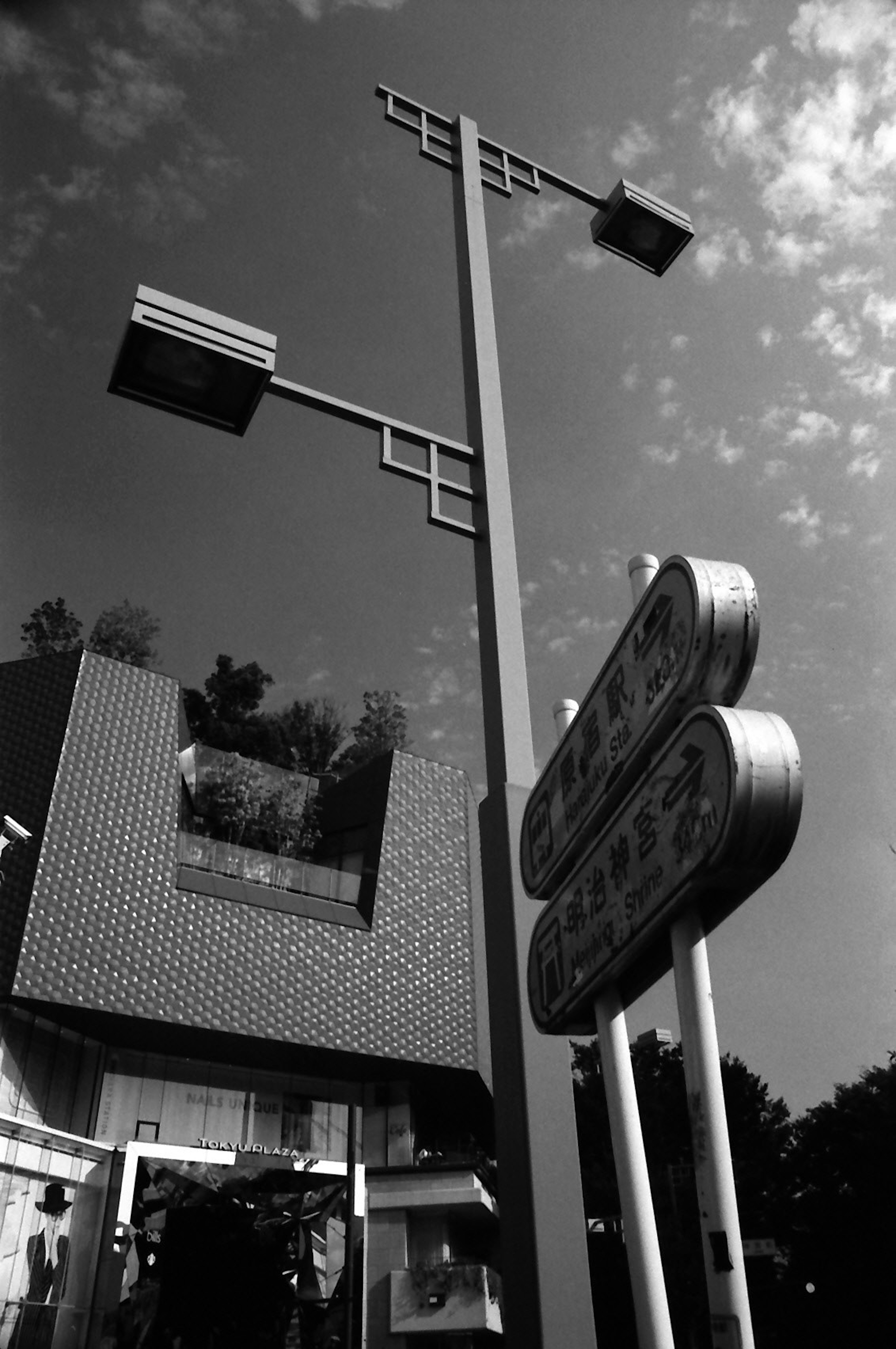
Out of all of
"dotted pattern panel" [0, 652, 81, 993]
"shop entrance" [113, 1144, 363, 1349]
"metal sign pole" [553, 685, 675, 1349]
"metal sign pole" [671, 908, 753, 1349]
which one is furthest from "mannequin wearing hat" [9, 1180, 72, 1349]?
"metal sign pole" [671, 908, 753, 1349]

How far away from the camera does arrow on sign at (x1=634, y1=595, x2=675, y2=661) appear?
2.69 meters

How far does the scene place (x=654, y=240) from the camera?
19.3ft

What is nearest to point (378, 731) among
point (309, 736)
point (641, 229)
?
point (309, 736)

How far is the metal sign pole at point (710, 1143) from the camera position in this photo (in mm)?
2191

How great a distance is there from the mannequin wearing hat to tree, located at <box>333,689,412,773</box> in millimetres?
16985

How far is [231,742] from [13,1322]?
1839cm

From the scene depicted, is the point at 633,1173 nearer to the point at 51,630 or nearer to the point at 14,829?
the point at 14,829

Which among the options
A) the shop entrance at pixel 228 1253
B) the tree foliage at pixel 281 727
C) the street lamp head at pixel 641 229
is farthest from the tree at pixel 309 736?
the street lamp head at pixel 641 229

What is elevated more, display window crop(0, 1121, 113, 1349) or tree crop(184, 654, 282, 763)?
tree crop(184, 654, 282, 763)

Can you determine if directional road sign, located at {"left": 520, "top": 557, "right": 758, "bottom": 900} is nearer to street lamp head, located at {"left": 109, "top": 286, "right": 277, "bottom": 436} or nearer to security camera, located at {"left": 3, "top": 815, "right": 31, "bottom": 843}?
street lamp head, located at {"left": 109, "top": 286, "right": 277, "bottom": 436}

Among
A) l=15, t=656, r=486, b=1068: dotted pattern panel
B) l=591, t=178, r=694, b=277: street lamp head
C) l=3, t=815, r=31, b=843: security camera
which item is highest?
l=15, t=656, r=486, b=1068: dotted pattern panel

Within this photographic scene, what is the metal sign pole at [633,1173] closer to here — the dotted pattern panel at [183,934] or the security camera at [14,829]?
the security camera at [14,829]

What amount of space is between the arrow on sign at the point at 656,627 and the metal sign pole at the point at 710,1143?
0.68m

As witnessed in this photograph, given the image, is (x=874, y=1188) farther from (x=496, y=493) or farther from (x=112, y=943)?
(x=496, y=493)
